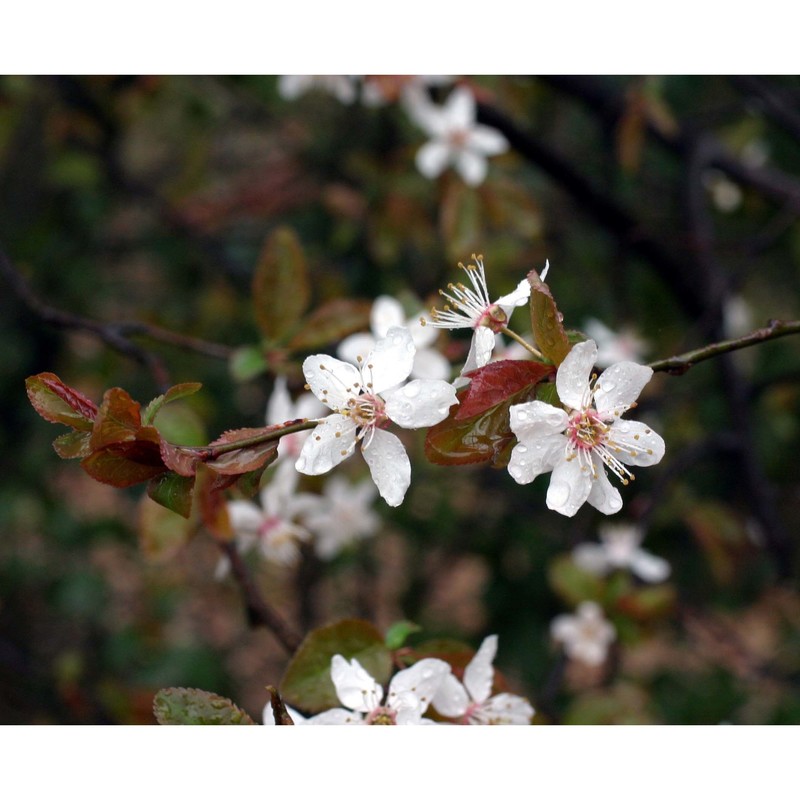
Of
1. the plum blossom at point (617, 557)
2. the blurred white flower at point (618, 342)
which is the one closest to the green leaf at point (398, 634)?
the plum blossom at point (617, 557)

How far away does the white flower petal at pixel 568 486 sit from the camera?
66cm

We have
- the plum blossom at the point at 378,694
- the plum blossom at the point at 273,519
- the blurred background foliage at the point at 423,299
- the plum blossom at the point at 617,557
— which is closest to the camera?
the plum blossom at the point at 378,694

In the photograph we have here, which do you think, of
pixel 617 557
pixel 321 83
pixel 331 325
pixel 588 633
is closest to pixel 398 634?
pixel 331 325

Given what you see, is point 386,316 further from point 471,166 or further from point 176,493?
point 471,166

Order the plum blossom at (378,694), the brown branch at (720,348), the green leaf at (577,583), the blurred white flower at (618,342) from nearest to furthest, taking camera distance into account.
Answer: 1. the brown branch at (720,348)
2. the plum blossom at (378,694)
3. the green leaf at (577,583)
4. the blurred white flower at (618,342)

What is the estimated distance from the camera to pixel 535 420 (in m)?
0.64

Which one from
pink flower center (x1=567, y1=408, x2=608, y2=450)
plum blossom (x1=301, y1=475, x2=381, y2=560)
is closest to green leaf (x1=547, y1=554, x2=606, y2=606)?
plum blossom (x1=301, y1=475, x2=381, y2=560)

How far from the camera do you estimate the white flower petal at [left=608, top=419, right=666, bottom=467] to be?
680 mm

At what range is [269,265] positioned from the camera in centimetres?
119

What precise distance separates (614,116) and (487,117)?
1.06 feet

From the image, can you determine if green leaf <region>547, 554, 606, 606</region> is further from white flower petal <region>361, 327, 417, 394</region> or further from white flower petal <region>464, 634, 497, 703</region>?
white flower petal <region>361, 327, 417, 394</region>

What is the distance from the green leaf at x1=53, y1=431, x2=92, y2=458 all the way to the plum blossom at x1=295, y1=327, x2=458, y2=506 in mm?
163

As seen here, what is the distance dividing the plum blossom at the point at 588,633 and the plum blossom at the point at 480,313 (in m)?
0.92

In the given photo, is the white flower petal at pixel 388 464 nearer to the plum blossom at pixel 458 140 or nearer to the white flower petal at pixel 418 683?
the white flower petal at pixel 418 683
